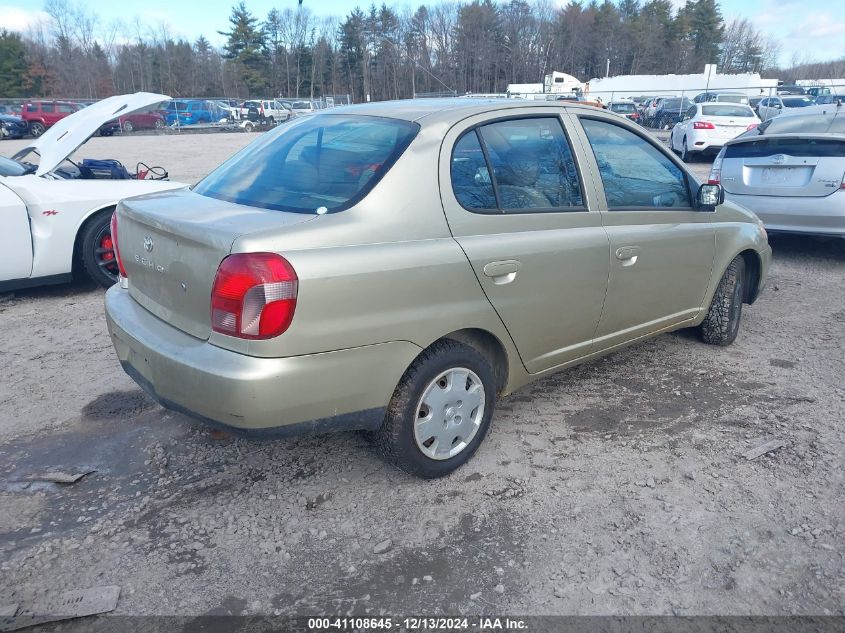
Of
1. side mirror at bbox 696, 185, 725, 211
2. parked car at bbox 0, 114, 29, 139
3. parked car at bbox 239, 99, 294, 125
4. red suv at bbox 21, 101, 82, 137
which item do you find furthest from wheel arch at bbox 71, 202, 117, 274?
parked car at bbox 239, 99, 294, 125

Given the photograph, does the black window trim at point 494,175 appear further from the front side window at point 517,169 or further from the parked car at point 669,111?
the parked car at point 669,111

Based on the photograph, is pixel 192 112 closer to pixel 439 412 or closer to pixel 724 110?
pixel 724 110

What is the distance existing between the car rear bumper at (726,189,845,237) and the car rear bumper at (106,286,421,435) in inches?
225

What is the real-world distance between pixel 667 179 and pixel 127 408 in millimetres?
3530

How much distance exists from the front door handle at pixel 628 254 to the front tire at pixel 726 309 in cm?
124

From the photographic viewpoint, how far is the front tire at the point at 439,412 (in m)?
2.89

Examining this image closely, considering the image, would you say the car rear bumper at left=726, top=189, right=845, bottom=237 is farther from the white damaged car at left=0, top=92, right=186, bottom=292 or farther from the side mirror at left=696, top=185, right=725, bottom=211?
the white damaged car at left=0, top=92, right=186, bottom=292

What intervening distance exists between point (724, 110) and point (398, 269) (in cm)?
1780

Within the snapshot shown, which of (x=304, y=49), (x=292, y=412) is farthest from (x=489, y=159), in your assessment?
(x=304, y=49)

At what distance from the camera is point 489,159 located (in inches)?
125

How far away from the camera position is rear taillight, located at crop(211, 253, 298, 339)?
244 cm

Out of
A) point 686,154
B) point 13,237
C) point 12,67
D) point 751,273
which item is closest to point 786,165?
point 751,273

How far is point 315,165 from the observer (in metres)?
3.13

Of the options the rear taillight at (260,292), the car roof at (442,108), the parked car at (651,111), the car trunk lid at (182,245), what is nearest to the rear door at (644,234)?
the car roof at (442,108)
